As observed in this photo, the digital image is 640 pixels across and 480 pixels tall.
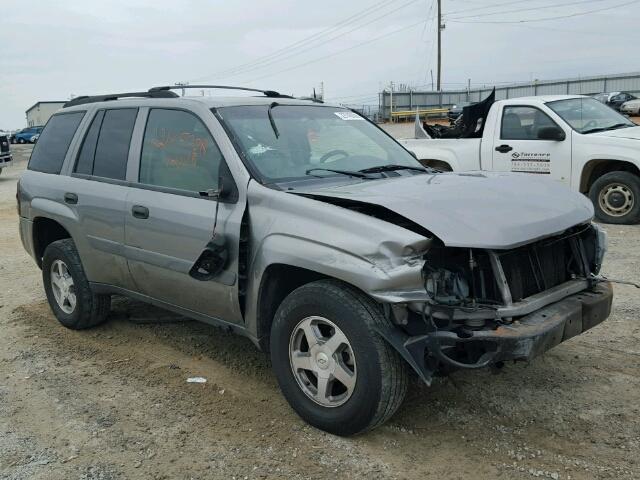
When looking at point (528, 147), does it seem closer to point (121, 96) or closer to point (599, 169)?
point (599, 169)

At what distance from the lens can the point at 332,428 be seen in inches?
135

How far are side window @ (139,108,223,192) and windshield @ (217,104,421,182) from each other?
0.72 ft

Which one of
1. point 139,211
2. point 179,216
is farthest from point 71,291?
point 179,216

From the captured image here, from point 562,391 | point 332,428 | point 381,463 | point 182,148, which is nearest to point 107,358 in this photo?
point 182,148

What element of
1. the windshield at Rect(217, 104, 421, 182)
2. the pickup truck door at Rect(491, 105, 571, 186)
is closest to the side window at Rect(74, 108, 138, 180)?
the windshield at Rect(217, 104, 421, 182)

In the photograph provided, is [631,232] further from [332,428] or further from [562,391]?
[332,428]

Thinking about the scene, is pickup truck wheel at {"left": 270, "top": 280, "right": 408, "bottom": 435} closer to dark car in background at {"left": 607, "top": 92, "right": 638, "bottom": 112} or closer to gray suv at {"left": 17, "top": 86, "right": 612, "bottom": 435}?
gray suv at {"left": 17, "top": 86, "right": 612, "bottom": 435}

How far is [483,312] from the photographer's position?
124 inches

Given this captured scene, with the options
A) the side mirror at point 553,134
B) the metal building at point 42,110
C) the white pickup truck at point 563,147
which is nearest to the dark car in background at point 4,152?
the white pickup truck at point 563,147

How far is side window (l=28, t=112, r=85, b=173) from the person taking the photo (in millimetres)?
5348

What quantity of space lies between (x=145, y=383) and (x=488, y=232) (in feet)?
→ 8.33

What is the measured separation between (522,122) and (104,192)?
6.51 metres

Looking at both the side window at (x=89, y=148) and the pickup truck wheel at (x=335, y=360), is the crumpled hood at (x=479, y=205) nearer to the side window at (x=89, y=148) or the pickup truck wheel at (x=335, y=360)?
the pickup truck wheel at (x=335, y=360)

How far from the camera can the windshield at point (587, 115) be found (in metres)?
8.93
